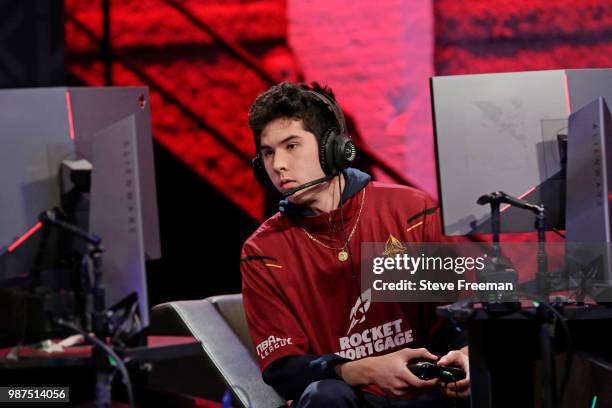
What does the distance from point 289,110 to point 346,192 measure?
0.88 feet

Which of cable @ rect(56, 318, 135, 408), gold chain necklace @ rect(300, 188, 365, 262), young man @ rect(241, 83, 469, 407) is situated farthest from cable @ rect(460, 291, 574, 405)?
cable @ rect(56, 318, 135, 408)

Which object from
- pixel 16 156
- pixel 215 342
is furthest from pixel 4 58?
pixel 16 156

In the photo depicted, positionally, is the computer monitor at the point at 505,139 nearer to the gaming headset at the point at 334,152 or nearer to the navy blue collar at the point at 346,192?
the gaming headset at the point at 334,152

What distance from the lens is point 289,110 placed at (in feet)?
7.20

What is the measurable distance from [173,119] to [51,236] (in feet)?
8.10

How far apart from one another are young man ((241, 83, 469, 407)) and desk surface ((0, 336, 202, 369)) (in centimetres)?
51

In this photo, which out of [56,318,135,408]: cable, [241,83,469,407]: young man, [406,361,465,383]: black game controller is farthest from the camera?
[241,83,469,407]: young man

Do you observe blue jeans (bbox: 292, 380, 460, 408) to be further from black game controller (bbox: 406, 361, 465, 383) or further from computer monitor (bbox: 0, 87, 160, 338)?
computer monitor (bbox: 0, 87, 160, 338)

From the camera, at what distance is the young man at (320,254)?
2.07m

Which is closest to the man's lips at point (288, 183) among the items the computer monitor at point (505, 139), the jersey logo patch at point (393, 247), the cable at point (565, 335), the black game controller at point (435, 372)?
the jersey logo patch at point (393, 247)

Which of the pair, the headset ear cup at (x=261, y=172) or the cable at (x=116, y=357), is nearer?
the cable at (x=116, y=357)

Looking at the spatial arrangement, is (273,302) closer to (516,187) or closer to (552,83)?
(516,187)

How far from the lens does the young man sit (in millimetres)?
2066

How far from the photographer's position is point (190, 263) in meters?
4.12
